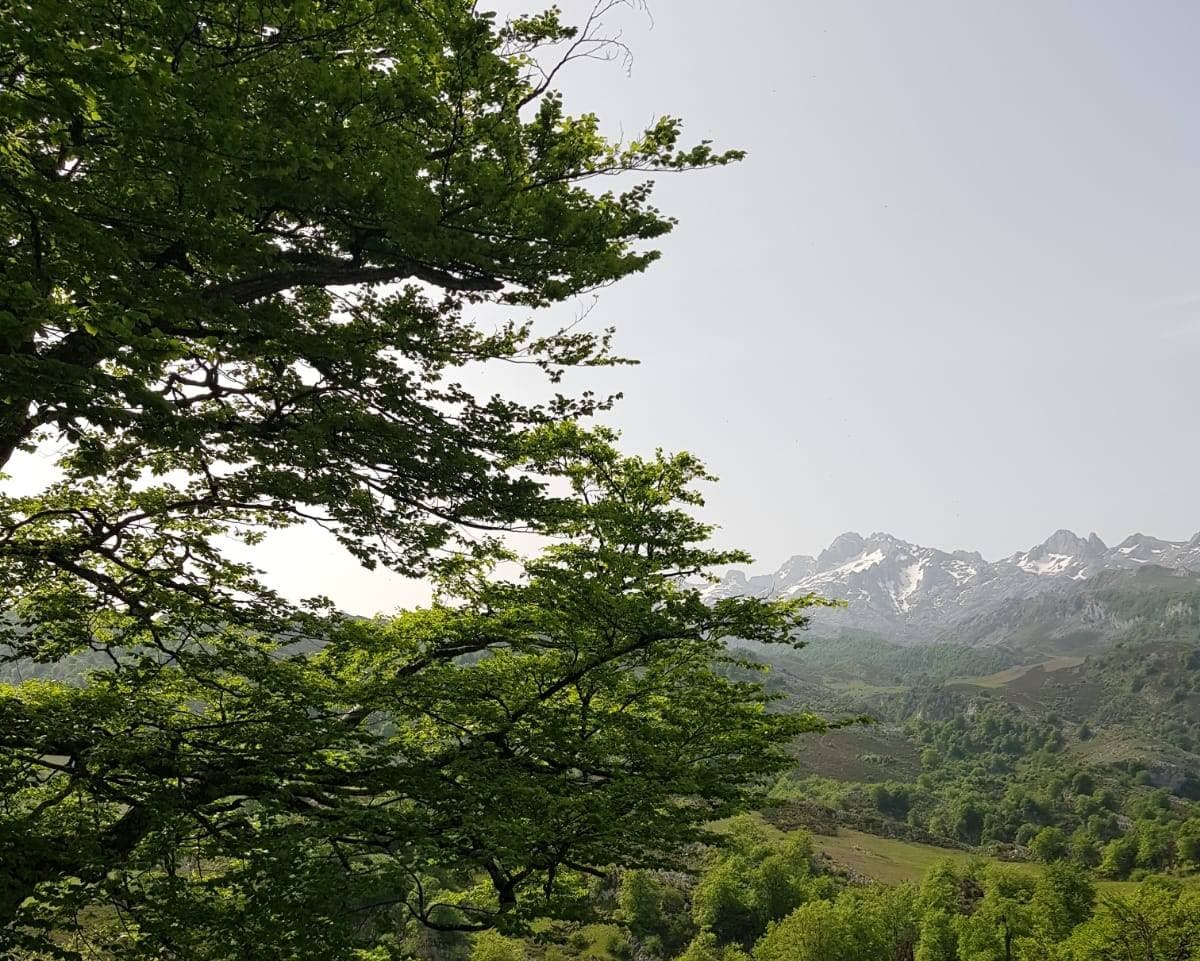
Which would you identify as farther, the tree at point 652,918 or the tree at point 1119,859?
the tree at point 1119,859

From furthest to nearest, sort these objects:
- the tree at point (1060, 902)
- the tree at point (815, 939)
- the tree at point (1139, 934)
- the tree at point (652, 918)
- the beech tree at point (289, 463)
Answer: the tree at point (652, 918) → the tree at point (1060, 902) → the tree at point (815, 939) → the tree at point (1139, 934) → the beech tree at point (289, 463)

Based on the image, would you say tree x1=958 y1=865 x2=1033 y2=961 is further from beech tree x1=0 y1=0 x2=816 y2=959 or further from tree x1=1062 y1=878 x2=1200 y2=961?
beech tree x1=0 y1=0 x2=816 y2=959

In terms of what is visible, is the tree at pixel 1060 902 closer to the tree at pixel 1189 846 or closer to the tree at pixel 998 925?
the tree at pixel 998 925

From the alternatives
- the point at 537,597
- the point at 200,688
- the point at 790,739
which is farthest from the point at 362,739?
the point at 790,739

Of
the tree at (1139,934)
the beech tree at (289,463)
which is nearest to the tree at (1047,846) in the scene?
the tree at (1139,934)

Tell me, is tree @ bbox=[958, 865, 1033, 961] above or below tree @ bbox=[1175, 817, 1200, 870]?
above

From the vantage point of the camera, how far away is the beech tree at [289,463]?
5.57 m

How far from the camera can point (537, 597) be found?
13.8 meters

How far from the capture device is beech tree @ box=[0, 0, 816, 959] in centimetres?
557

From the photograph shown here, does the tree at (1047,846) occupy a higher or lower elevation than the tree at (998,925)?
lower

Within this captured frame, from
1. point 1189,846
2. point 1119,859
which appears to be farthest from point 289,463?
point 1119,859

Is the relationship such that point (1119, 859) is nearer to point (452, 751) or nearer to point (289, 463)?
point (452, 751)

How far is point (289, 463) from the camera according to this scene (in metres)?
8.85

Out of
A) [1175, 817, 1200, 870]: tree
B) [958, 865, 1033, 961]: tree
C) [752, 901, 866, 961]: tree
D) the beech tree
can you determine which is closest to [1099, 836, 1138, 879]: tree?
[1175, 817, 1200, 870]: tree
